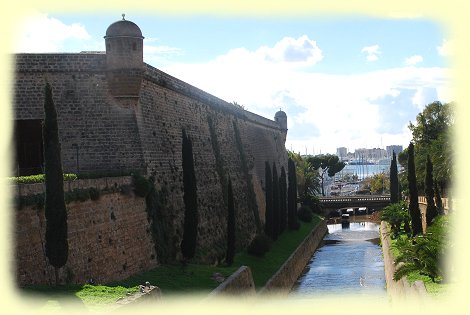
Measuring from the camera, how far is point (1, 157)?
70.0ft

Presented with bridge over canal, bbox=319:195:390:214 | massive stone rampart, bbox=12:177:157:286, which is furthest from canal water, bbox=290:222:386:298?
massive stone rampart, bbox=12:177:157:286

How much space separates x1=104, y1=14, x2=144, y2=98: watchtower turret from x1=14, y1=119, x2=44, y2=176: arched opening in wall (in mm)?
3004

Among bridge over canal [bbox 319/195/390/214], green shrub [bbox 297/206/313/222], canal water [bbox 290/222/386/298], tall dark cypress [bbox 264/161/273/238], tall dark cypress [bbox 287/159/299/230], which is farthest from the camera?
bridge over canal [bbox 319/195/390/214]

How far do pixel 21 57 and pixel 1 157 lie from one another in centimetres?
450

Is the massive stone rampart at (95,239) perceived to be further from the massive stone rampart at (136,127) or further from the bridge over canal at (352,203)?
the bridge over canal at (352,203)

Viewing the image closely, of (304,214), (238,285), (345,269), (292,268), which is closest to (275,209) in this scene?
(345,269)

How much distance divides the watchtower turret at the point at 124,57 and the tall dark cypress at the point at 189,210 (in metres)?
2.89

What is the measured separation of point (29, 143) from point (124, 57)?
4.56m

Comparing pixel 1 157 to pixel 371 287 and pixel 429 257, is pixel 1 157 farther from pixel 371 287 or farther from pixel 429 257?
Answer: pixel 371 287

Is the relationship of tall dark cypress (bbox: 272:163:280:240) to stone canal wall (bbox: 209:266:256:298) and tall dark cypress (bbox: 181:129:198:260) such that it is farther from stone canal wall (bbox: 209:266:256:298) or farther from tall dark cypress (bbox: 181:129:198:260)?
tall dark cypress (bbox: 181:129:198:260)

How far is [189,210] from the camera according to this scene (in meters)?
23.9

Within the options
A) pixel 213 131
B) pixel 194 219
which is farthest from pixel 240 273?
pixel 213 131

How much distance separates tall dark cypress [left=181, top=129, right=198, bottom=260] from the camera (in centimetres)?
2362

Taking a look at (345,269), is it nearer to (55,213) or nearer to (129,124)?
(129,124)
